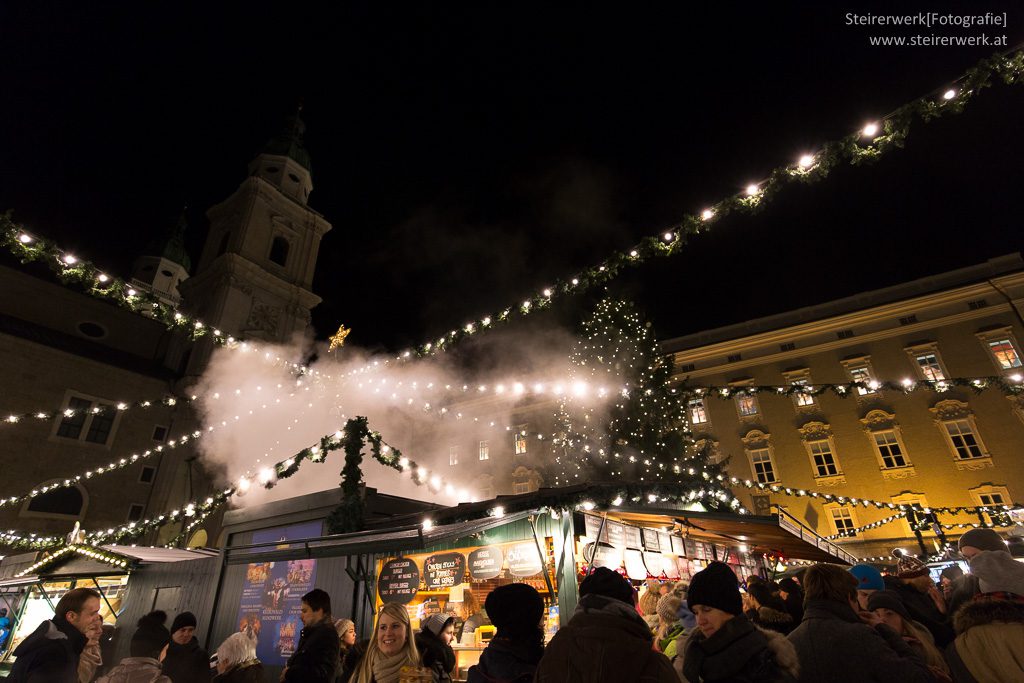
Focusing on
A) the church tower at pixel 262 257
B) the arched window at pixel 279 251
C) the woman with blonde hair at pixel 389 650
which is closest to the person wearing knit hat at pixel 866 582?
the woman with blonde hair at pixel 389 650

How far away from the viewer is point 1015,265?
990 inches

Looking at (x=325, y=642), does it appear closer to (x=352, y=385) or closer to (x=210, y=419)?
(x=352, y=385)

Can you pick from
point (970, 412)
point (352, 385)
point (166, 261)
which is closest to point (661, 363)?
point (352, 385)

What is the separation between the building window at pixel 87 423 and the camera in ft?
75.5

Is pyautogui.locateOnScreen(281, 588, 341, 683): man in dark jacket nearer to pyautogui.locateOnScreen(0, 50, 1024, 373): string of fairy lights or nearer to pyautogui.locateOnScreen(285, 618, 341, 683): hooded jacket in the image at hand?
pyautogui.locateOnScreen(285, 618, 341, 683): hooded jacket

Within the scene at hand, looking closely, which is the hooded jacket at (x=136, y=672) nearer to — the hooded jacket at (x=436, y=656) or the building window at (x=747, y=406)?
the hooded jacket at (x=436, y=656)

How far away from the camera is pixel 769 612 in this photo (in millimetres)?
4664

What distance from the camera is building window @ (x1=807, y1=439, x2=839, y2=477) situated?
1026 inches

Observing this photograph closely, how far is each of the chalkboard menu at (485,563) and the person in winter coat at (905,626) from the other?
5.26 m

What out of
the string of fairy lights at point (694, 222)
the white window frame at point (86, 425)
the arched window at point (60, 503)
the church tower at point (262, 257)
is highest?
the church tower at point (262, 257)

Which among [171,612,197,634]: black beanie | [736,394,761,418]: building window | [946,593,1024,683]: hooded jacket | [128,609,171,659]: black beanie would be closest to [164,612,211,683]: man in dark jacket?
[171,612,197,634]: black beanie

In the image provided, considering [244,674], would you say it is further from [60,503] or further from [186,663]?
[60,503]

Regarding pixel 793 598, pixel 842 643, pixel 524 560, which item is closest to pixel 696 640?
pixel 842 643

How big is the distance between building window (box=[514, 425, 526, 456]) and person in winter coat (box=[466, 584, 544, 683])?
3039 cm
